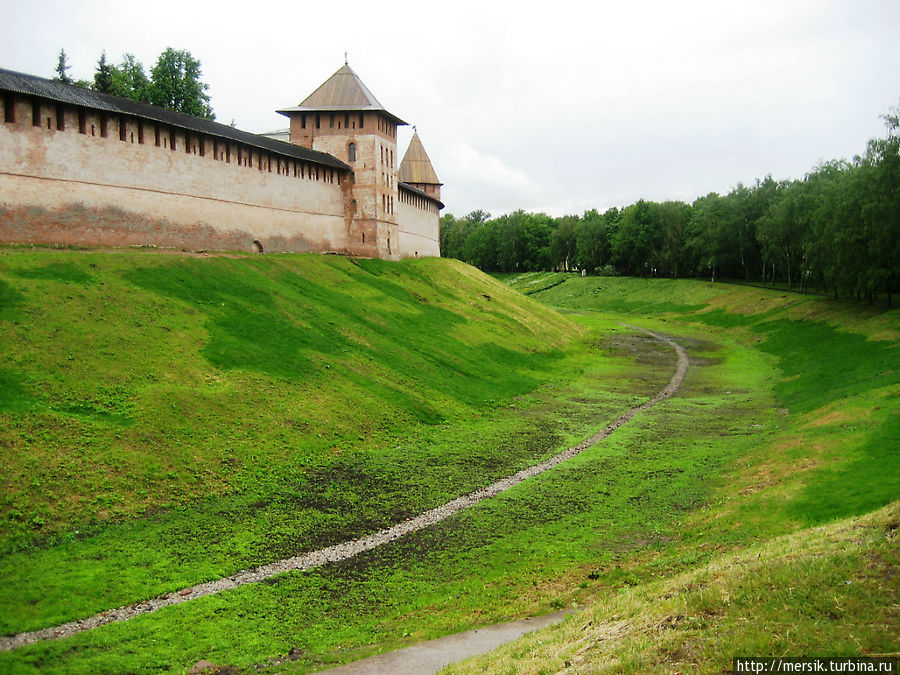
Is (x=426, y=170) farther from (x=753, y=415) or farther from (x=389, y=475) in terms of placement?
(x=389, y=475)

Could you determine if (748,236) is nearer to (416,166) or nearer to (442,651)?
(416,166)

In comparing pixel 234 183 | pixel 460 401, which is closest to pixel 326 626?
pixel 460 401

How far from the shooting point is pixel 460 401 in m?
29.5

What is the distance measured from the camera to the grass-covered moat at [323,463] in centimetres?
1298

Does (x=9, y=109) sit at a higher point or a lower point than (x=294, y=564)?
higher

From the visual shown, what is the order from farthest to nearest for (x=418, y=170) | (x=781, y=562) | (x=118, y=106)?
(x=418, y=170) < (x=118, y=106) < (x=781, y=562)

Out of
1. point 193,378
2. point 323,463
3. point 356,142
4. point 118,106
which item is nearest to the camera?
point 323,463

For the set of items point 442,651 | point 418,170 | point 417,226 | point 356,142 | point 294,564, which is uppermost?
point 418,170

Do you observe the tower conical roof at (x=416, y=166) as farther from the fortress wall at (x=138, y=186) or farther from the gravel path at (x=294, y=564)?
the gravel path at (x=294, y=564)

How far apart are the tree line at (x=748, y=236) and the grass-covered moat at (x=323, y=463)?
42.5ft

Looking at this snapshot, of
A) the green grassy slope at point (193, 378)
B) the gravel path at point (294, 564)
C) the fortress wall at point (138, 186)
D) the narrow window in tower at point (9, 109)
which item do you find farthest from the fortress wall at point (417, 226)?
the gravel path at point (294, 564)

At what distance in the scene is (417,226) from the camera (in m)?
58.7

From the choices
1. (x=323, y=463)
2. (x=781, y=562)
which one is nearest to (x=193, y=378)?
(x=323, y=463)

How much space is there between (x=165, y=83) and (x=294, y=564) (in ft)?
164
